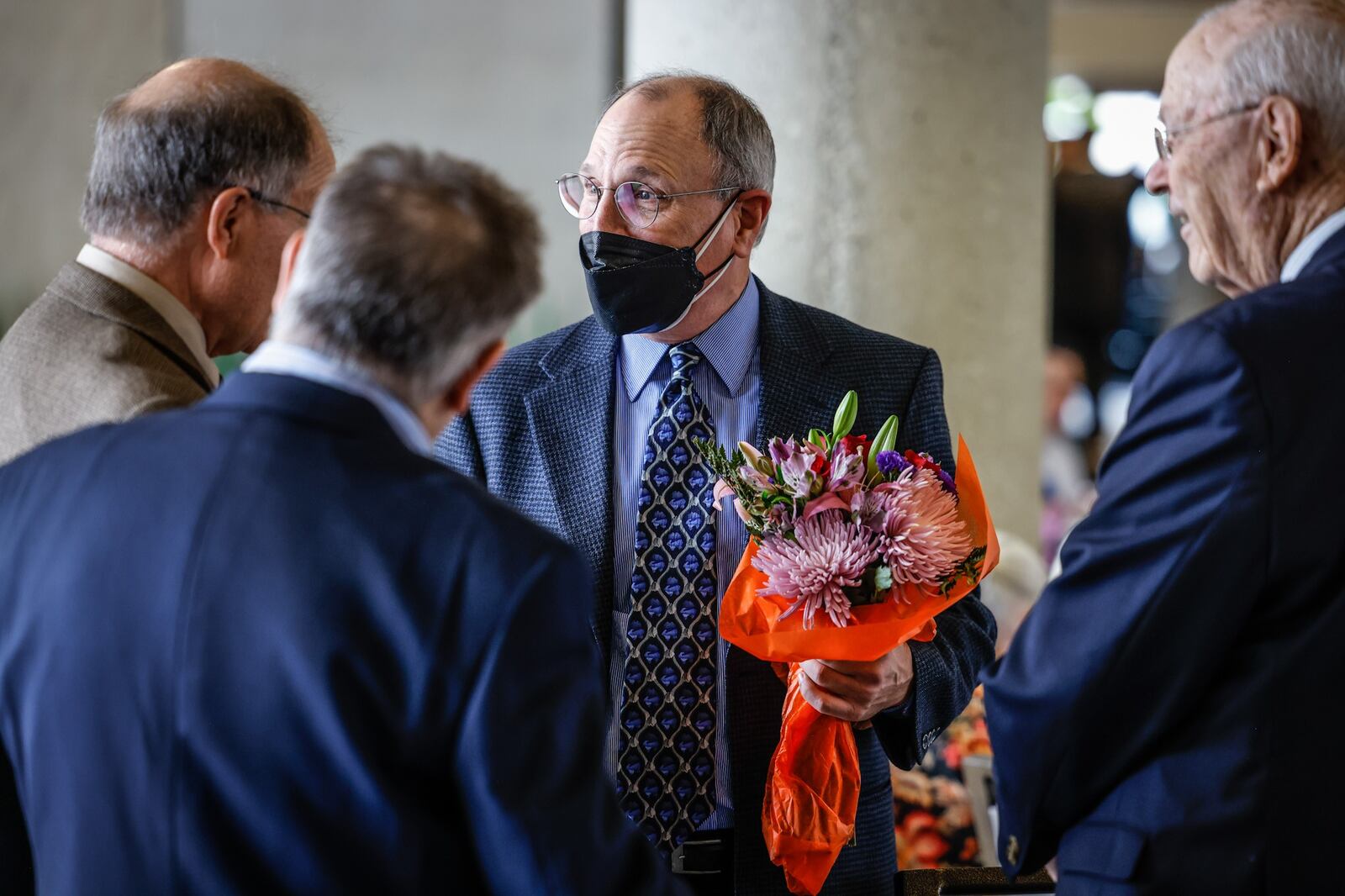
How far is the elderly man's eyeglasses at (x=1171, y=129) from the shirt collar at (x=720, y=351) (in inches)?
29.1

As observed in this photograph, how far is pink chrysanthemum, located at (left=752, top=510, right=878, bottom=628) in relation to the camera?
1.88 meters

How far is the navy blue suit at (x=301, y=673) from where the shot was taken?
126 cm

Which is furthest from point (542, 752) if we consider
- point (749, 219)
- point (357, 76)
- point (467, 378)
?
point (357, 76)

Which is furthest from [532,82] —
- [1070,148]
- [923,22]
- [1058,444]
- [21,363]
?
[1070,148]

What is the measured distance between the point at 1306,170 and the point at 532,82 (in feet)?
18.0

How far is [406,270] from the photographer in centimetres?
131

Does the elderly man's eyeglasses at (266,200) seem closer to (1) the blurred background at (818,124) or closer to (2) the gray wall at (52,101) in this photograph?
(1) the blurred background at (818,124)

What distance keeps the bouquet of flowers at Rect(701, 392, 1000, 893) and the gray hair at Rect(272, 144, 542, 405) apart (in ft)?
2.16

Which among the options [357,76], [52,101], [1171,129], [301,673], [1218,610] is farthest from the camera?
[52,101]

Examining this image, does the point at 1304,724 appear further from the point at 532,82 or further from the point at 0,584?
the point at 532,82

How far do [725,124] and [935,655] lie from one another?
97cm

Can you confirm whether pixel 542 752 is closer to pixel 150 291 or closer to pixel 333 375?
pixel 333 375

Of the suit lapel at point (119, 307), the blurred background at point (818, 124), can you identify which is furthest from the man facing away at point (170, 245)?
the blurred background at point (818, 124)

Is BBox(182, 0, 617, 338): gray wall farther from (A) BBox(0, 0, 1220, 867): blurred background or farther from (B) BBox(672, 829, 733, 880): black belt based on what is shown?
(B) BBox(672, 829, 733, 880): black belt
